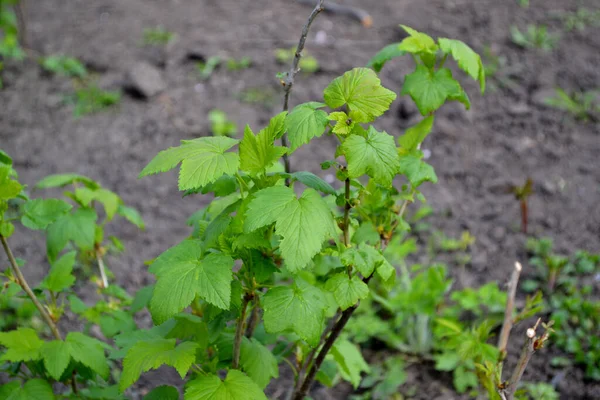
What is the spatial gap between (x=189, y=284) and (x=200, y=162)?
0.31m

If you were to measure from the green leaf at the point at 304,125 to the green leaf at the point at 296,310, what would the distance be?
1.29 feet

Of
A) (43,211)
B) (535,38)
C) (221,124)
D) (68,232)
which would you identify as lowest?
(221,124)

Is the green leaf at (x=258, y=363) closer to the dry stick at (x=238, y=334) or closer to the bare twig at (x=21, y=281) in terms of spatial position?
the dry stick at (x=238, y=334)

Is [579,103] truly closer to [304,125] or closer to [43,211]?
[304,125]

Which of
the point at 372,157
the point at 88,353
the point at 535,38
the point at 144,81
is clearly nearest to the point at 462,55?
A: the point at 372,157

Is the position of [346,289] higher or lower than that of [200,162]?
lower

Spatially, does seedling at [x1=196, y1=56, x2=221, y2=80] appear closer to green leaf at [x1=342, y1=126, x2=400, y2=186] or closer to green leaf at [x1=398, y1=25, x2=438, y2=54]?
green leaf at [x1=398, y1=25, x2=438, y2=54]

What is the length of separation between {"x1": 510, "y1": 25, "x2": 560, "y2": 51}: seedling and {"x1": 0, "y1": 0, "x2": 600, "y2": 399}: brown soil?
0.08m

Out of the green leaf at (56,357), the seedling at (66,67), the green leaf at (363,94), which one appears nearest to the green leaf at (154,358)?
the green leaf at (56,357)

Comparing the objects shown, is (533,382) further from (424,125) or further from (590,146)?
(590,146)

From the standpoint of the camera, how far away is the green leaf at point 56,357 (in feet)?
6.23

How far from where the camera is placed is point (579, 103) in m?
4.50

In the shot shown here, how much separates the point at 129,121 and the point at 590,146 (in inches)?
130

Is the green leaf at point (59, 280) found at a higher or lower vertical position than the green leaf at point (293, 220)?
lower
